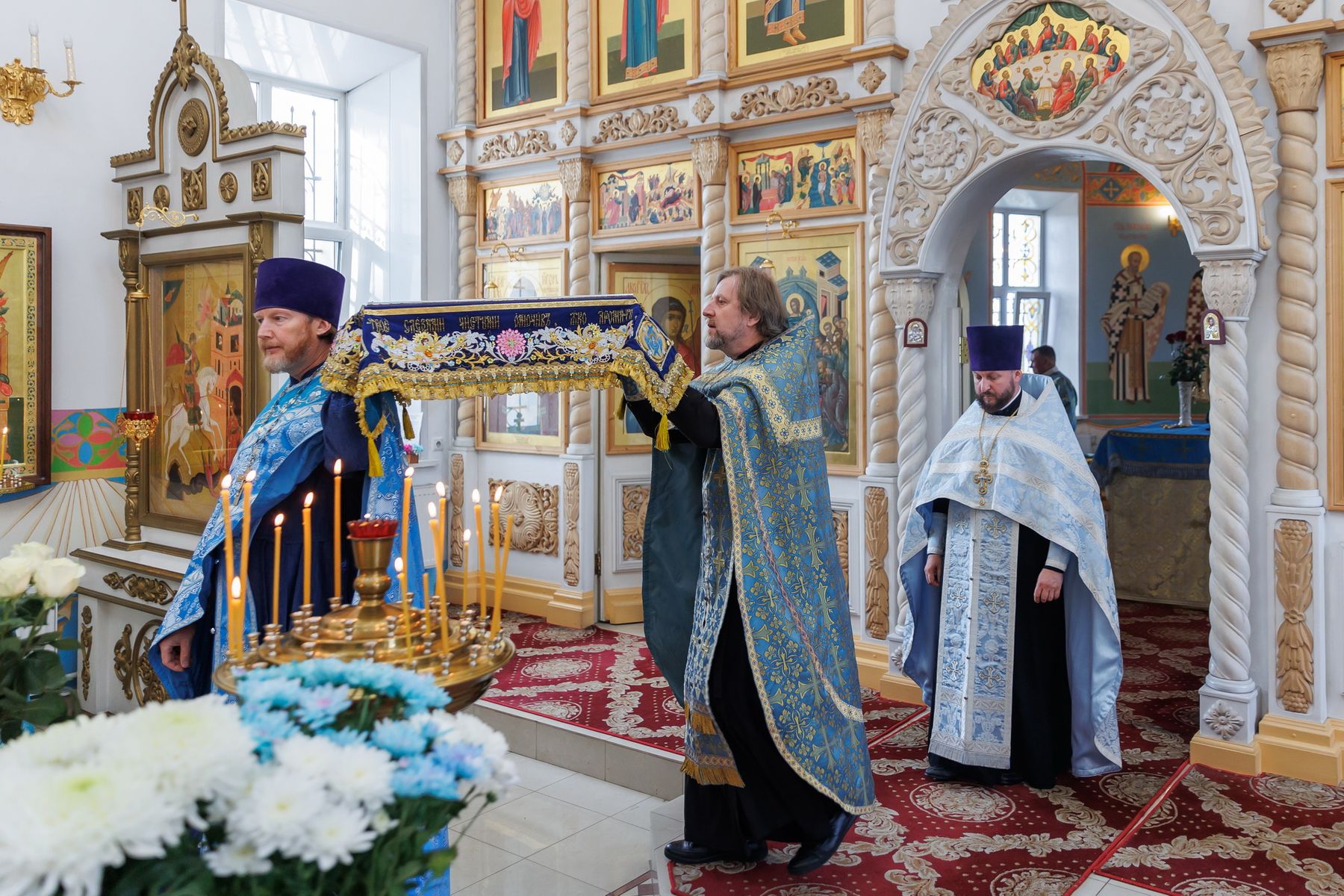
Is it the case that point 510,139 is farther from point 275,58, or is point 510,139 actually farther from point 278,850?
point 278,850

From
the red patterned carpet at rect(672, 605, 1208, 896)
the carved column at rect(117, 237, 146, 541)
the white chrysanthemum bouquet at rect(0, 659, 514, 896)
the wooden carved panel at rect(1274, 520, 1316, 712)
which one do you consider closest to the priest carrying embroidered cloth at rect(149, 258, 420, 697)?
the red patterned carpet at rect(672, 605, 1208, 896)

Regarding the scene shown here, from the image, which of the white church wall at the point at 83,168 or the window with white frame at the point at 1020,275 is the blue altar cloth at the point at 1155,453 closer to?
the window with white frame at the point at 1020,275

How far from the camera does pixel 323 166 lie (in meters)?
8.43

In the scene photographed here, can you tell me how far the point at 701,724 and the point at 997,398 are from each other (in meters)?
2.00

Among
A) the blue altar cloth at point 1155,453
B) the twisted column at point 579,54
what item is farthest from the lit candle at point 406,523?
the blue altar cloth at point 1155,453

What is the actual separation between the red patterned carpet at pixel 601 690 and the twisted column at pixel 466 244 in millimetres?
1740

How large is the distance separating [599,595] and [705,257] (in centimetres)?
251

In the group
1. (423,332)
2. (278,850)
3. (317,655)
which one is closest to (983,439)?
(423,332)

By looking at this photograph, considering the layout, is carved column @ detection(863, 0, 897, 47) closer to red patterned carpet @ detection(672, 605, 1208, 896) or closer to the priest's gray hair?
the priest's gray hair

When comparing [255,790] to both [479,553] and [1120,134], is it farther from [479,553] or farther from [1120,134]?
[1120,134]

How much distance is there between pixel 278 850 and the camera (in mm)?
936

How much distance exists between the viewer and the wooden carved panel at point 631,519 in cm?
775

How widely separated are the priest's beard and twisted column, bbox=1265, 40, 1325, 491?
4.06 feet

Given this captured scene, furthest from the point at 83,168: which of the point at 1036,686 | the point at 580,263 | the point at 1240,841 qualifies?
the point at 1240,841
